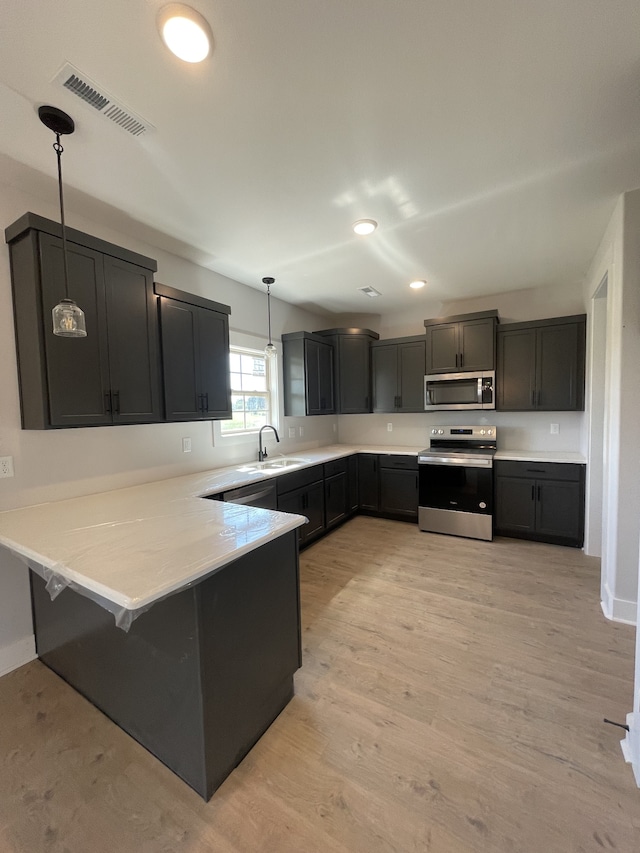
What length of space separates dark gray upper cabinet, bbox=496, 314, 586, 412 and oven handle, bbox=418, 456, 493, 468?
0.74 m

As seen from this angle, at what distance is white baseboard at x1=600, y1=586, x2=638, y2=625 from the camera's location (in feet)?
7.36

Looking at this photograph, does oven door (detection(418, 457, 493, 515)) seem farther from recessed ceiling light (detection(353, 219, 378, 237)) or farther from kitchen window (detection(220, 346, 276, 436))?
recessed ceiling light (detection(353, 219, 378, 237))

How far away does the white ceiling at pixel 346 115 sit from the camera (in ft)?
3.83

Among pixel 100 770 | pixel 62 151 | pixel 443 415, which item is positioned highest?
pixel 62 151

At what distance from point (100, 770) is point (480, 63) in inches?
125

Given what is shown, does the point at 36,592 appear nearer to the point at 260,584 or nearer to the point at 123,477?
the point at 123,477

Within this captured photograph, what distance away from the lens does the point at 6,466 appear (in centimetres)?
195

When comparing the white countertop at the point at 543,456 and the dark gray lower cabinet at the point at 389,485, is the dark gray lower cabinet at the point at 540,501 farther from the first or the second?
the dark gray lower cabinet at the point at 389,485

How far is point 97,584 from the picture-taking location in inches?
43.0

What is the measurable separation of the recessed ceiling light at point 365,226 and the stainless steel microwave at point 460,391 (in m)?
2.11

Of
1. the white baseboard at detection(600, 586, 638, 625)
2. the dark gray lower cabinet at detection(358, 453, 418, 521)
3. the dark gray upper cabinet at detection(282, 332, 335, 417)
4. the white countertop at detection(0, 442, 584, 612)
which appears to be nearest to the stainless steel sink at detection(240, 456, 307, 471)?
the dark gray upper cabinet at detection(282, 332, 335, 417)

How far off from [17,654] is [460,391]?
438cm

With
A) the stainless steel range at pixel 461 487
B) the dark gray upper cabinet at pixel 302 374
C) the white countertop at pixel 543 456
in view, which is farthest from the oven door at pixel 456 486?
the dark gray upper cabinet at pixel 302 374

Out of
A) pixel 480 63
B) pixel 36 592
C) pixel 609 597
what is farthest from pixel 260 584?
pixel 609 597
